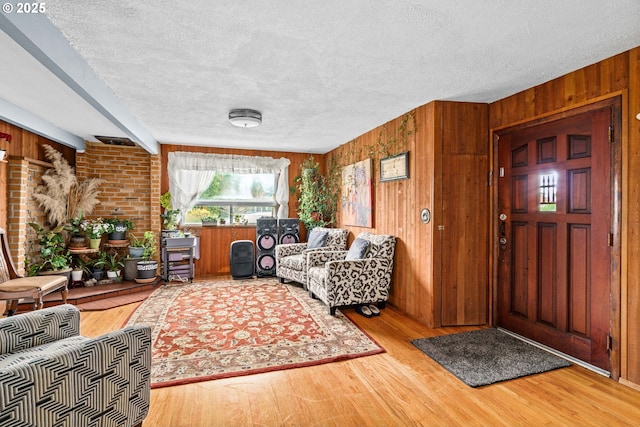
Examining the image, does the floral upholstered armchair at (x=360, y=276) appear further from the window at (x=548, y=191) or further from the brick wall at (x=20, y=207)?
the brick wall at (x=20, y=207)

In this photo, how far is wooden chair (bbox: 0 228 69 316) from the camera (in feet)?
10.0

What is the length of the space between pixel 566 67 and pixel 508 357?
7.65 feet

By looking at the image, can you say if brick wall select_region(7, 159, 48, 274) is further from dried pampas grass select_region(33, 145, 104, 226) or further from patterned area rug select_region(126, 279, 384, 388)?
patterned area rug select_region(126, 279, 384, 388)

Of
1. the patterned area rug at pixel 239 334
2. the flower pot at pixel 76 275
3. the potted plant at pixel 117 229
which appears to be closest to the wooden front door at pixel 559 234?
the patterned area rug at pixel 239 334

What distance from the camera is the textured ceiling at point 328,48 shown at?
174cm

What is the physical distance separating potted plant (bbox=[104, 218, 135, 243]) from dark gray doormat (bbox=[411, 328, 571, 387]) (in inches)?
177

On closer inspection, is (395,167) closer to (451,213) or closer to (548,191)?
(451,213)

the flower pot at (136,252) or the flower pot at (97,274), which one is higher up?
the flower pot at (136,252)

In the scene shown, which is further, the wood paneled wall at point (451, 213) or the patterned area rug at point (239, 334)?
the wood paneled wall at point (451, 213)

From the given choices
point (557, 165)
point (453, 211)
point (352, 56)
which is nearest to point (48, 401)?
point (352, 56)

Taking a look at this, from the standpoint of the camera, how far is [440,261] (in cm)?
329

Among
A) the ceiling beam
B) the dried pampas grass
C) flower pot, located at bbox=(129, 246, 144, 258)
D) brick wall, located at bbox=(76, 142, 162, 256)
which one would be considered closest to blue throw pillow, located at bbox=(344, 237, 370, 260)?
the ceiling beam

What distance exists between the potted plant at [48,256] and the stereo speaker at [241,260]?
217 cm

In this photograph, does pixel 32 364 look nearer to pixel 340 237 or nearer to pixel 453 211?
pixel 453 211
